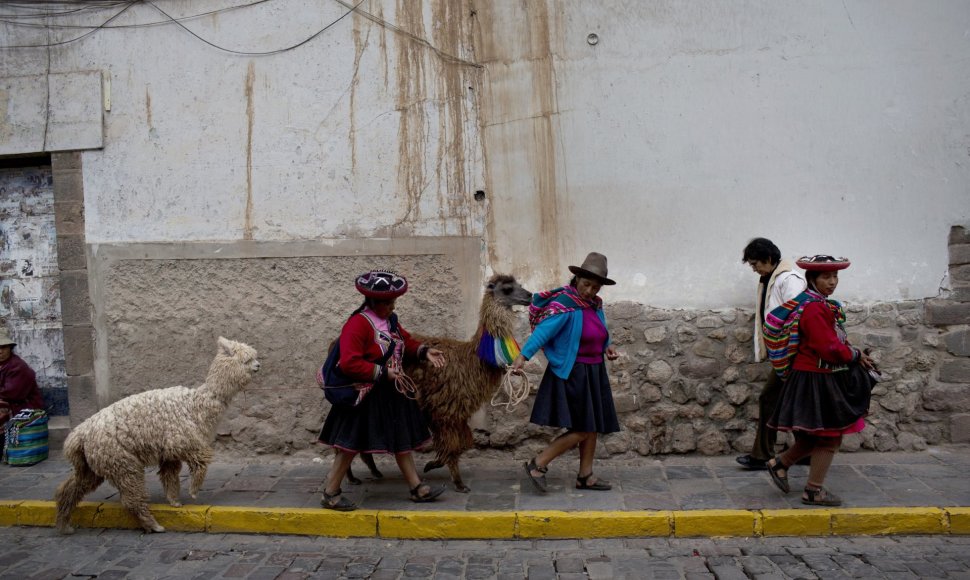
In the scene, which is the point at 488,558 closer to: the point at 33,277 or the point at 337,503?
the point at 337,503

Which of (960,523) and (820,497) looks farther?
(820,497)

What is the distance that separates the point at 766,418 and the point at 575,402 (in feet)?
5.77

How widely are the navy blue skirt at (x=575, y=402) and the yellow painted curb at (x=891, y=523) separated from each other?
1.72m

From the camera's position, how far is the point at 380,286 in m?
5.85

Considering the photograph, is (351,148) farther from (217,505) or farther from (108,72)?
(217,505)

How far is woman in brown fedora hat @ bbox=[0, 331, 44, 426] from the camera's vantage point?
25.2 ft

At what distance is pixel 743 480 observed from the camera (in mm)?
6512

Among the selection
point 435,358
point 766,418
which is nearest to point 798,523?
point 766,418

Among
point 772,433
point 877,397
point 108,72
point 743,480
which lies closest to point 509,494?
point 743,480

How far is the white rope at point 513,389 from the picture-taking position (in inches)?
250

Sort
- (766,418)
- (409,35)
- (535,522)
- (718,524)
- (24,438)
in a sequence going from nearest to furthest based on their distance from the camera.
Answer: (718,524), (535,522), (766,418), (409,35), (24,438)

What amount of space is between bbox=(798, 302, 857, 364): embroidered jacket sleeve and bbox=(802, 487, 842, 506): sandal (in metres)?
0.97

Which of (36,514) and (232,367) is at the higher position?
(232,367)

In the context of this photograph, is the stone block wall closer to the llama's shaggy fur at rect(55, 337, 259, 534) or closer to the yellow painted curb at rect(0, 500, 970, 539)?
the yellow painted curb at rect(0, 500, 970, 539)
